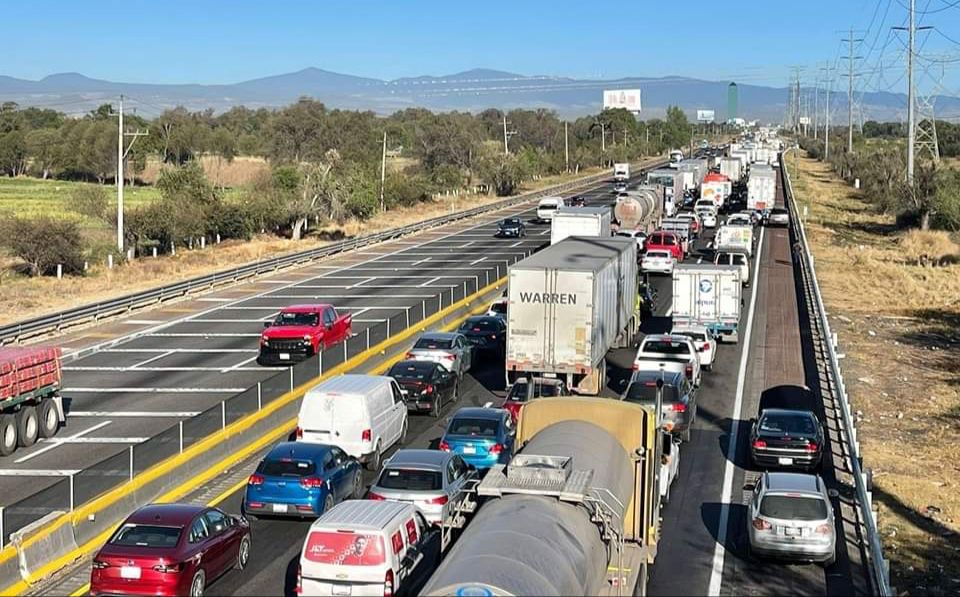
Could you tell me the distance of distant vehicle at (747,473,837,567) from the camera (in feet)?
54.6

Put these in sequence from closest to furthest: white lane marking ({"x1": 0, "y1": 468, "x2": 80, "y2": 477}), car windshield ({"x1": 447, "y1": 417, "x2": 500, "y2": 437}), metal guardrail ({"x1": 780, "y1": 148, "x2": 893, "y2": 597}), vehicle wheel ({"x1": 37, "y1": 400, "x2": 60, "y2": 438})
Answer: metal guardrail ({"x1": 780, "y1": 148, "x2": 893, "y2": 597}) → white lane marking ({"x1": 0, "y1": 468, "x2": 80, "y2": 477}) → car windshield ({"x1": 447, "y1": 417, "x2": 500, "y2": 437}) → vehicle wheel ({"x1": 37, "y1": 400, "x2": 60, "y2": 438})

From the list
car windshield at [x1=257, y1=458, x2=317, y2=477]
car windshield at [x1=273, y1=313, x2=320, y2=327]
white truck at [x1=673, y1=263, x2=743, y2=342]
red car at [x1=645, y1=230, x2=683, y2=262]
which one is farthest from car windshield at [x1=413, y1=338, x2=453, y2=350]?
red car at [x1=645, y1=230, x2=683, y2=262]

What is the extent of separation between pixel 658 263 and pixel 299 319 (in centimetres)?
2254

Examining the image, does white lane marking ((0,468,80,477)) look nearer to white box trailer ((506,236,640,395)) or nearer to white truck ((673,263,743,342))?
white box trailer ((506,236,640,395))

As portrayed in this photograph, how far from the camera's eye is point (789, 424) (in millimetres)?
22703

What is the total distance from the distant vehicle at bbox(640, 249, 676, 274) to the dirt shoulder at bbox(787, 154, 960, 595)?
712cm

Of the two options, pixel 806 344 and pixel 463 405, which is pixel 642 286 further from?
pixel 463 405

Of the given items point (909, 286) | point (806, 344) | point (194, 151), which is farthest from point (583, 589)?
point (194, 151)

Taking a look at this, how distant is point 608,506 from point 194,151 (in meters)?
157

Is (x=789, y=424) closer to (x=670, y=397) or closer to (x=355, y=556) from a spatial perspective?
(x=670, y=397)

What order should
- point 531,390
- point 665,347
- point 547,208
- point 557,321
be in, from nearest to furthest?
point 531,390 < point 557,321 < point 665,347 < point 547,208

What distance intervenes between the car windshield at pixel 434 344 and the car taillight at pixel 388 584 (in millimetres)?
17248

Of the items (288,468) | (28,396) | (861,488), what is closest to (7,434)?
(28,396)

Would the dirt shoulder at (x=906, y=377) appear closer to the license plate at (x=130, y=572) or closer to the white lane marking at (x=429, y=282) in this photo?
the license plate at (x=130, y=572)
